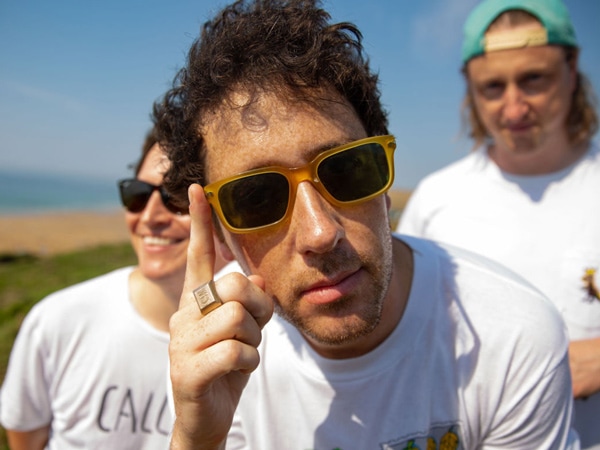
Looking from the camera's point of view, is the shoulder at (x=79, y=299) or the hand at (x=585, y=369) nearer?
the hand at (x=585, y=369)

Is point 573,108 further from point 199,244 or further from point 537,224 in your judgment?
point 199,244

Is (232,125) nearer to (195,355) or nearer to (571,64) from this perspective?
(195,355)

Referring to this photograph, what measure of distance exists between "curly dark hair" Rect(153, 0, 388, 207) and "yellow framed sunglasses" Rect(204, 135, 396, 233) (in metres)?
0.29

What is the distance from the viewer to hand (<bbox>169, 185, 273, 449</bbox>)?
56.7 inches

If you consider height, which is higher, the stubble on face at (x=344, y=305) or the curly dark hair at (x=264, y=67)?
the curly dark hair at (x=264, y=67)

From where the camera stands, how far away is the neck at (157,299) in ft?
9.09

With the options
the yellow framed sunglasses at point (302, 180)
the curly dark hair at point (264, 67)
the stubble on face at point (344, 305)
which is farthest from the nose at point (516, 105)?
the stubble on face at point (344, 305)

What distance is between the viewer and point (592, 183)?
110 inches

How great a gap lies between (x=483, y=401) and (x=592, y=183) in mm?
1795

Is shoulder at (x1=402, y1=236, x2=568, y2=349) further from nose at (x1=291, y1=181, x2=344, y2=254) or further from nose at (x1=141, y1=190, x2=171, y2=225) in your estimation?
nose at (x1=141, y1=190, x2=171, y2=225)

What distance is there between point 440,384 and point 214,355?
948 millimetres

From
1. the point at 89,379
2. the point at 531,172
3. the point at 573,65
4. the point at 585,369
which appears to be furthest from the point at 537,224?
the point at 89,379

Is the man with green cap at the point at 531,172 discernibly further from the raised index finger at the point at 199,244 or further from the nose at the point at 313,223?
the raised index finger at the point at 199,244

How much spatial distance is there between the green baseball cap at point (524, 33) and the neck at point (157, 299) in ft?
8.55
